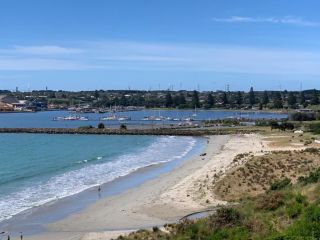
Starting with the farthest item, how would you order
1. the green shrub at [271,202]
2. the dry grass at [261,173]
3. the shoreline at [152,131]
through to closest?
the shoreline at [152,131] < the dry grass at [261,173] < the green shrub at [271,202]

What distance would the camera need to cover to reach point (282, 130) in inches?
3762

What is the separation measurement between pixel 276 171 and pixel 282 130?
59.5 m

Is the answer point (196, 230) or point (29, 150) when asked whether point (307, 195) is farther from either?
point (29, 150)

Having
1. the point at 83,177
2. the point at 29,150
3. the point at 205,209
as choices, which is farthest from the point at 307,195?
the point at 29,150

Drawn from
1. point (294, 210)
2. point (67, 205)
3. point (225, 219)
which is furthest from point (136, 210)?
point (294, 210)

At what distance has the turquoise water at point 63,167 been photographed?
113 feet

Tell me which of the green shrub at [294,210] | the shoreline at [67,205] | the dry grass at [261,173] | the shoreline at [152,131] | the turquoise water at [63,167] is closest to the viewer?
the green shrub at [294,210]

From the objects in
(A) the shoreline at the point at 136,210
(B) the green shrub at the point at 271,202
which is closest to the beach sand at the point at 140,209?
(A) the shoreline at the point at 136,210

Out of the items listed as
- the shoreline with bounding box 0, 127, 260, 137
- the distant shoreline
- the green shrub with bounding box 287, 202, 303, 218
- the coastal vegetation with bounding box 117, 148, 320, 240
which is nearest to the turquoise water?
the coastal vegetation with bounding box 117, 148, 320, 240

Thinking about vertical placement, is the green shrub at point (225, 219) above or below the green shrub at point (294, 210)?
below

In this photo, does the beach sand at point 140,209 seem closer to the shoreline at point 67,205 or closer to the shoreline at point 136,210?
the shoreline at point 136,210

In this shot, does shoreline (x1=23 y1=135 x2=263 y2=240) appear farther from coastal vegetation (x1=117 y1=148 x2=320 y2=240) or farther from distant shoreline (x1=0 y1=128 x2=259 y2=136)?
distant shoreline (x1=0 y1=128 x2=259 y2=136)

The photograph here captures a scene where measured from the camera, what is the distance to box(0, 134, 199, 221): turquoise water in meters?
34.3

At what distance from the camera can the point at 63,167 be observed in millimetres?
51031
